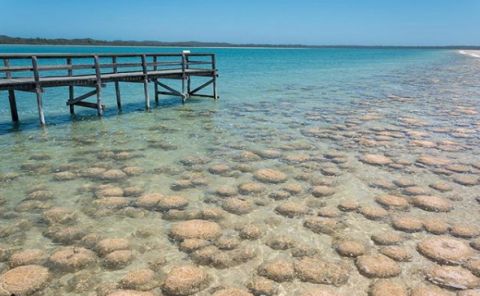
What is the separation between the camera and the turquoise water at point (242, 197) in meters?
5.86

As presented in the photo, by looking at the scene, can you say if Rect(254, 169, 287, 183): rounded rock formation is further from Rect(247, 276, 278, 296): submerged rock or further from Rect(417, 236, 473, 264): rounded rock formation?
Rect(247, 276, 278, 296): submerged rock

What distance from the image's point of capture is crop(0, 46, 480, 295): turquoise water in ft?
19.2

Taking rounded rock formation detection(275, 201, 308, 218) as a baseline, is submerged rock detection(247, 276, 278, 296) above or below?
below

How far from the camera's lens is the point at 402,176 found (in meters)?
9.72

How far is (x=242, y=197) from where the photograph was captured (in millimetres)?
8453

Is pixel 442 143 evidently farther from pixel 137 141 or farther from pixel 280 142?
pixel 137 141

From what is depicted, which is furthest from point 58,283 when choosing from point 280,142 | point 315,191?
point 280,142

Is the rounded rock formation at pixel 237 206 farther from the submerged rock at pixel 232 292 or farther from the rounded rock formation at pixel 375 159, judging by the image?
the rounded rock formation at pixel 375 159

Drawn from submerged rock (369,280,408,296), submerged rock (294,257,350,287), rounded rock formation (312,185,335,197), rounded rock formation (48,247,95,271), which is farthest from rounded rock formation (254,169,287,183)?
rounded rock formation (48,247,95,271)

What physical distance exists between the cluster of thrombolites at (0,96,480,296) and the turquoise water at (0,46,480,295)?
0.03 metres

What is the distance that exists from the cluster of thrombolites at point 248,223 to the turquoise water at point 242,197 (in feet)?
0.10

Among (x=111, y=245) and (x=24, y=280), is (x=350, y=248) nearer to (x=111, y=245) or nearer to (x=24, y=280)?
(x=111, y=245)

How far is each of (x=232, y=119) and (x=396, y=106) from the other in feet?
29.9

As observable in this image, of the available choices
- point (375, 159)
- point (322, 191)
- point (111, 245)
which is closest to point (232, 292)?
point (111, 245)
